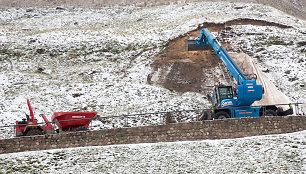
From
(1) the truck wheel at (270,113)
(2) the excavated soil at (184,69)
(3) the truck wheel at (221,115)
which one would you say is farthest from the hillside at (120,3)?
(3) the truck wheel at (221,115)

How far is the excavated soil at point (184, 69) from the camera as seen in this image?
31.4m

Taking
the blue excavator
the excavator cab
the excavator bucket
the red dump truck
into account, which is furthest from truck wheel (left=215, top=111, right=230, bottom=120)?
the excavator bucket

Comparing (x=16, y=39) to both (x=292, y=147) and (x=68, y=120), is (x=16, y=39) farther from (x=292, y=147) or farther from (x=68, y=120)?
(x=292, y=147)

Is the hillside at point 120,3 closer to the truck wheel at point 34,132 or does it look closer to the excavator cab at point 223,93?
the excavator cab at point 223,93

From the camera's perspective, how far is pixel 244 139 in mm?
18141

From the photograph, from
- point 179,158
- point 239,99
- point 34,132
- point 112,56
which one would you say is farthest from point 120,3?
point 179,158

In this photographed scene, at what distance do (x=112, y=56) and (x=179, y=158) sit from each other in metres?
24.6


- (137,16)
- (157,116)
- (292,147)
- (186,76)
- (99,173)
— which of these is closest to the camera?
(99,173)

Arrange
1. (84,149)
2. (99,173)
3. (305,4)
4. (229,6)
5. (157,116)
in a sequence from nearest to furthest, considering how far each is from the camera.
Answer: (99,173) < (84,149) < (157,116) < (229,6) < (305,4)

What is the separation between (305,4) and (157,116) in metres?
54.8

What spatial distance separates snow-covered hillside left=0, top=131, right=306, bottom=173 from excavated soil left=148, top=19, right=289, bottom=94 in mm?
12632

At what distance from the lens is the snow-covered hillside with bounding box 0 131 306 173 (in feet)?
47.9

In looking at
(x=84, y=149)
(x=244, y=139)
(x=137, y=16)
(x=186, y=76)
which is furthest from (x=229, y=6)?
(x=84, y=149)

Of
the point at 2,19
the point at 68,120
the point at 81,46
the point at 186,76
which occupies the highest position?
the point at 2,19
